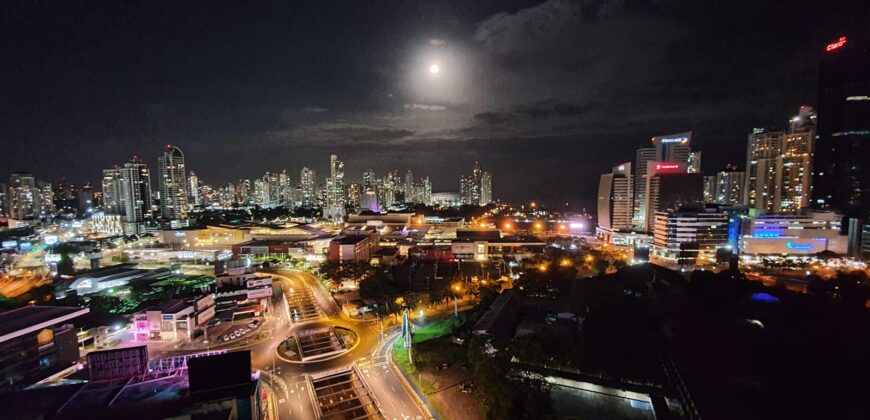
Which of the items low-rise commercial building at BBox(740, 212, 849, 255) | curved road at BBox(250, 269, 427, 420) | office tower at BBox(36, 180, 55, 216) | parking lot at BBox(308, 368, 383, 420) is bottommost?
parking lot at BBox(308, 368, 383, 420)

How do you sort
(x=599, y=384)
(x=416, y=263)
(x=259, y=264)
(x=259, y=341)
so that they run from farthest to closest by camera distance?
(x=259, y=264)
(x=416, y=263)
(x=259, y=341)
(x=599, y=384)

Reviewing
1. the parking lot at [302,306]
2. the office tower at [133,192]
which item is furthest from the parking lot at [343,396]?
the office tower at [133,192]

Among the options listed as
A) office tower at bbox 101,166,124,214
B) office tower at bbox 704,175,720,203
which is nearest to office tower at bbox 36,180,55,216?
office tower at bbox 101,166,124,214

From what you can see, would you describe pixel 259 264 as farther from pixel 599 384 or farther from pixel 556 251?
pixel 599 384

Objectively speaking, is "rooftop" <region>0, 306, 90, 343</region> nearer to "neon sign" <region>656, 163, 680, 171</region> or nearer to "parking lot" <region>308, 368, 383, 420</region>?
"parking lot" <region>308, 368, 383, 420</region>

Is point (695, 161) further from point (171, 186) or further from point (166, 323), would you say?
point (171, 186)

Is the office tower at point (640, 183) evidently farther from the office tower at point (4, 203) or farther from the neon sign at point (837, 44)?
the office tower at point (4, 203)

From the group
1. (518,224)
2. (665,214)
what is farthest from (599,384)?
(518,224)
